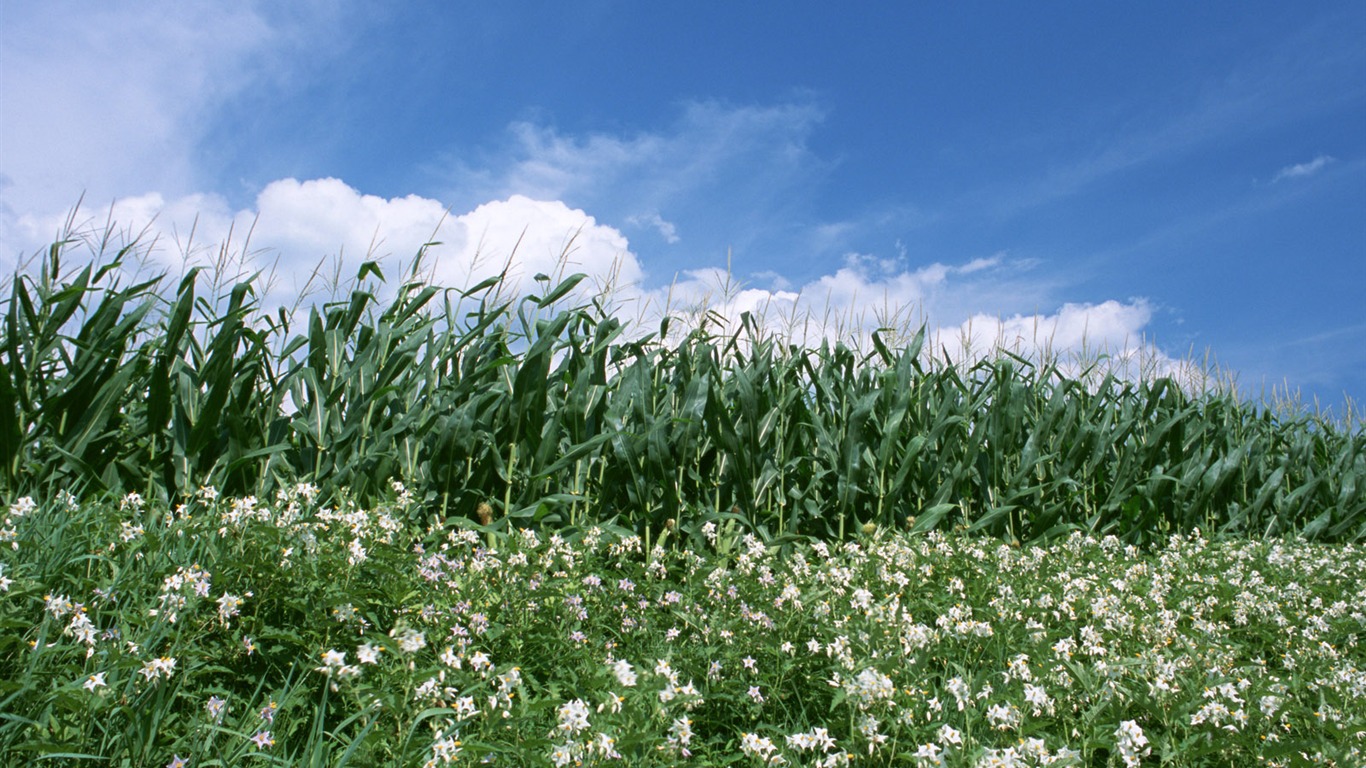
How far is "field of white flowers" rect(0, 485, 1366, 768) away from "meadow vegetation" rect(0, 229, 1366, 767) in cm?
2

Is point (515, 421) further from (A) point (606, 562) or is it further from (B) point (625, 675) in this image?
(B) point (625, 675)

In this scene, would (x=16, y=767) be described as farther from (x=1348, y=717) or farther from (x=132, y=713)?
(x=1348, y=717)

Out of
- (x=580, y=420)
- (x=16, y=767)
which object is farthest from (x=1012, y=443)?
(x=16, y=767)

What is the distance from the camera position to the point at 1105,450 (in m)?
7.01

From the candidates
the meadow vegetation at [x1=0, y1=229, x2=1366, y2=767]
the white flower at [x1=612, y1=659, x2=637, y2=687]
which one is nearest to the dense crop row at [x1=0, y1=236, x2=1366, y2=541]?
the meadow vegetation at [x1=0, y1=229, x2=1366, y2=767]

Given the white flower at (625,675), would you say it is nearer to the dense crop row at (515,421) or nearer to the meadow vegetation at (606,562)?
the meadow vegetation at (606,562)

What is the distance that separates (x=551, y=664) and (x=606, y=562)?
3.63 feet

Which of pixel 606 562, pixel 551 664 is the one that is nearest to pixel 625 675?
pixel 551 664

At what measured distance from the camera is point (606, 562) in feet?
12.9

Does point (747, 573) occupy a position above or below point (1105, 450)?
below

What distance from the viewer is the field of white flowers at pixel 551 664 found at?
6.79 ft

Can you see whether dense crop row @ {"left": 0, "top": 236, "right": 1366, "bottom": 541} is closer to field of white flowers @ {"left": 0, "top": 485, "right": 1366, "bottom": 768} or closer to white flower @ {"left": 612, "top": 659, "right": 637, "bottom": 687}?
field of white flowers @ {"left": 0, "top": 485, "right": 1366, "bottom": 768}

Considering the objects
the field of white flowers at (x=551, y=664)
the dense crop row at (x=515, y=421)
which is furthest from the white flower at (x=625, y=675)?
the dense crop row at (x=515, y=421)

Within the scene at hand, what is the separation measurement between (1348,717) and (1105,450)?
468cm
